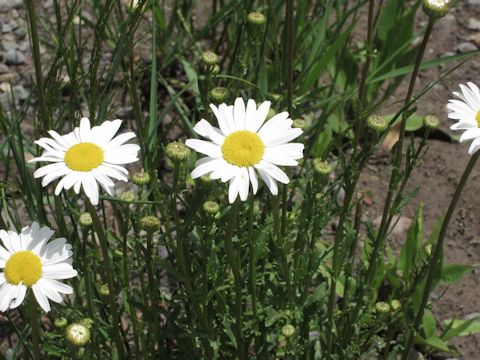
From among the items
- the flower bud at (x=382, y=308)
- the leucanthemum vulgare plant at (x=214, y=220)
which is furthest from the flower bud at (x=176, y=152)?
the flower bud at (x=382, y=308)

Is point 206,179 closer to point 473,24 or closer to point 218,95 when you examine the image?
point 218,95

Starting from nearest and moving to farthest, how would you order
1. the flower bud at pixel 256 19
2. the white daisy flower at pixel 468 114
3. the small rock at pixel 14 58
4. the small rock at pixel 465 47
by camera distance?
the white daisy flower at pixel 468 114 → the flower bud at pixel 256 19 → the small rock at pixel 14 58 → the small rock at pixel 465 47

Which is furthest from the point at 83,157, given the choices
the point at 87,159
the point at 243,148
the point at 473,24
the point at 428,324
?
the point at 473,24

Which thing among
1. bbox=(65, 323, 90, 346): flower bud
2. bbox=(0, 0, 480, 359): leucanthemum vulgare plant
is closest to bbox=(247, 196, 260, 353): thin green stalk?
bbox=(0, 0, 480, 359): leucanthemum vulgare plant

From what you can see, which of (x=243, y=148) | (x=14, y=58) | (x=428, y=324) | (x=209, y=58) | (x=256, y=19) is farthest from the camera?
(x=14, y=58)

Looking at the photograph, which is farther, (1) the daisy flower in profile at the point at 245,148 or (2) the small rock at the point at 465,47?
(2) the small rock at the point at 465,47

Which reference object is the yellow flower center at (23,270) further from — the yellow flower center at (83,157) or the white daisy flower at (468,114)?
the white daisy flower at (468,114)

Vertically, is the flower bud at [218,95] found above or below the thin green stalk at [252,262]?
above

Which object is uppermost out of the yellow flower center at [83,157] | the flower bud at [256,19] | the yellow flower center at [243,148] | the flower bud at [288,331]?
the flower bud at [256,19]
